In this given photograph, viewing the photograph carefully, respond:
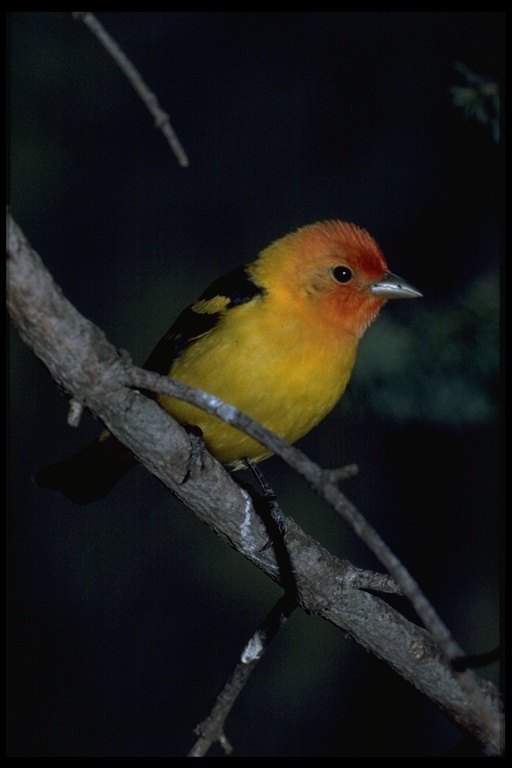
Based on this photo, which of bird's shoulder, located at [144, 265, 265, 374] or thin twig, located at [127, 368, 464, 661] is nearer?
thin twig, located at [127, 368, 464, 661]

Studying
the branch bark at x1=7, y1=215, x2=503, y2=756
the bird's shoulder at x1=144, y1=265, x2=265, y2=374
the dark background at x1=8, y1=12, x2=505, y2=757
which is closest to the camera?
the branch bark at x1=7, y1=215, x2=503, y2=756

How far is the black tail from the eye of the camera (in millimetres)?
3350

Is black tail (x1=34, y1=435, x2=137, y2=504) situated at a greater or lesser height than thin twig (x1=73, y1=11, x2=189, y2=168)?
lesser

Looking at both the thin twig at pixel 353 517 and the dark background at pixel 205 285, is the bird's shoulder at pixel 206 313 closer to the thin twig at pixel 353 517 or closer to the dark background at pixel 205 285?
the thin twig at pixel 353 517

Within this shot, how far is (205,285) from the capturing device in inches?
237

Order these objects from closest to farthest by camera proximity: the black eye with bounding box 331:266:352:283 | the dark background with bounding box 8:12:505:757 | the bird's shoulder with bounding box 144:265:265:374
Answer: the bird's shoulder with bounding box 144:265:265:374 → the black eye with bounding box 331:266:352:283 → the dark background with bounding box 8:12:505:757

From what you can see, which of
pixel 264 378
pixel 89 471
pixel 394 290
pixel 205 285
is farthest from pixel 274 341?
pixel 205 285

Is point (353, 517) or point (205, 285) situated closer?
point (353, 517)

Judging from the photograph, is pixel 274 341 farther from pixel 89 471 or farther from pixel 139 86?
pixel 139 86

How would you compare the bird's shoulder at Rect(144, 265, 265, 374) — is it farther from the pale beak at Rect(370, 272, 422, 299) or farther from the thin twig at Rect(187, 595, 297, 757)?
the thin twig at Rect(187, 595, 297, 757)

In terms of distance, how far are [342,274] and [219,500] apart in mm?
1032

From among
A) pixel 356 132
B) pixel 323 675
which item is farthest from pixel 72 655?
pixel 356 132

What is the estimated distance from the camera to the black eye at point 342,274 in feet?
10.3

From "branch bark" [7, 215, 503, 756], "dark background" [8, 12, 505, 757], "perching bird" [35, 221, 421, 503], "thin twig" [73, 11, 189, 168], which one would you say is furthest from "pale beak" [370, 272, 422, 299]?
"thin twig" [73, 11, 189, 168]
